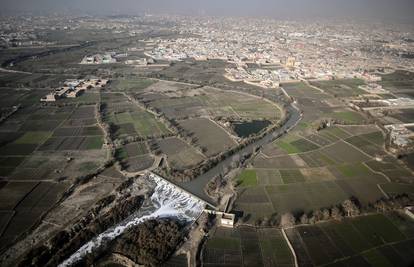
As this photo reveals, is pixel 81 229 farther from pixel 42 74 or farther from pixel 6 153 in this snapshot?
pixel 42 74

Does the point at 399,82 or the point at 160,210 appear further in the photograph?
the point at 399,82

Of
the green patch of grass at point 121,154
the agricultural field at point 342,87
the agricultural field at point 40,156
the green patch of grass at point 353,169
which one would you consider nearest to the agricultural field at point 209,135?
the green patch of grass at point 121,154

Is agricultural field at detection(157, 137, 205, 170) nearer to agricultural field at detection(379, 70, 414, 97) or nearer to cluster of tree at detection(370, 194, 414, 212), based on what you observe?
cluster of tree at detection(370, 194, 414, 212)

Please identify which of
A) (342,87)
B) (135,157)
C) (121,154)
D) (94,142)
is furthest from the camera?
(342,87)

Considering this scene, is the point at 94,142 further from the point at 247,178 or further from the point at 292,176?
the point at 292,176

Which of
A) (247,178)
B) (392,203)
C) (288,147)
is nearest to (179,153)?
(247,178)

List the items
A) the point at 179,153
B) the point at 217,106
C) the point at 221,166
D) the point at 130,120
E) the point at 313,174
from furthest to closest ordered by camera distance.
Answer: the point at 217,106, the point at 130,120, the point at 179,153, the point at 221,166, the point at 313,174

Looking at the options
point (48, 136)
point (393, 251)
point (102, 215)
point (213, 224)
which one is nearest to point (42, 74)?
point (48, 136)

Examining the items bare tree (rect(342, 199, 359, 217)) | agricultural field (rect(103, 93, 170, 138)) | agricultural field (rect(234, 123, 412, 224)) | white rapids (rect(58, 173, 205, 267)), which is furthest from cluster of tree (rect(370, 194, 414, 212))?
agricultural field (rect(103, 93, 170, 138))
